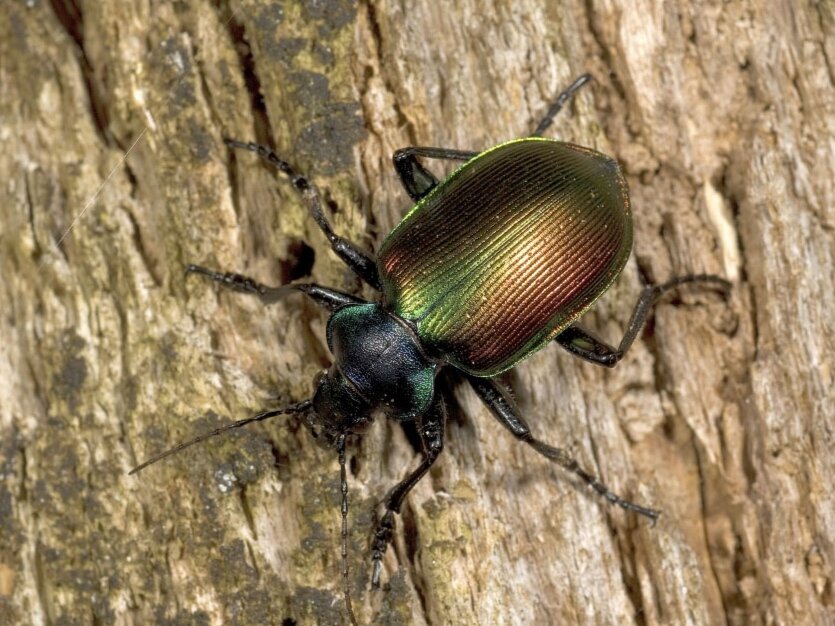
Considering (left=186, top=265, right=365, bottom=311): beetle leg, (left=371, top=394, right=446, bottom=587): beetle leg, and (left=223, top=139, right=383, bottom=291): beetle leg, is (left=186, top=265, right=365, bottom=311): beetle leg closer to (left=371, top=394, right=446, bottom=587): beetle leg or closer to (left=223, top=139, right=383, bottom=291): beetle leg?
(left=223, top=139, right=383, bottom=291): beetle leg

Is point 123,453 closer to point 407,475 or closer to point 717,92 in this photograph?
point 407,475

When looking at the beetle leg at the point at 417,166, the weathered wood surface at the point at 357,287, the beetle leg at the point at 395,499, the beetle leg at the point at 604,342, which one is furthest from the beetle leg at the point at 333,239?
the beetle leg at the point at 604,342

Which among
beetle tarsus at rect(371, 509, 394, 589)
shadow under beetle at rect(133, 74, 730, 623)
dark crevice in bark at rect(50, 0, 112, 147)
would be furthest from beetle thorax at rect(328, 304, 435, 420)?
dark crevice in bark at rect(50, 0, 112, 147)

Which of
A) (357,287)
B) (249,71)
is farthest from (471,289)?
(249,71)

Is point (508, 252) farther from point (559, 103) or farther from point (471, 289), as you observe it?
point (559, 103)

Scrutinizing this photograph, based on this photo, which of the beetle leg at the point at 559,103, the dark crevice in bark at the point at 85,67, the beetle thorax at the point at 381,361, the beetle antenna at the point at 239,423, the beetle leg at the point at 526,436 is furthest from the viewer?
the dark crevice in bark at the point at 85,67

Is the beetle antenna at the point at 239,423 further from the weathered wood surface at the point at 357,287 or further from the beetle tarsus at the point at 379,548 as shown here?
the beetle tarsus at the point at 379,548
